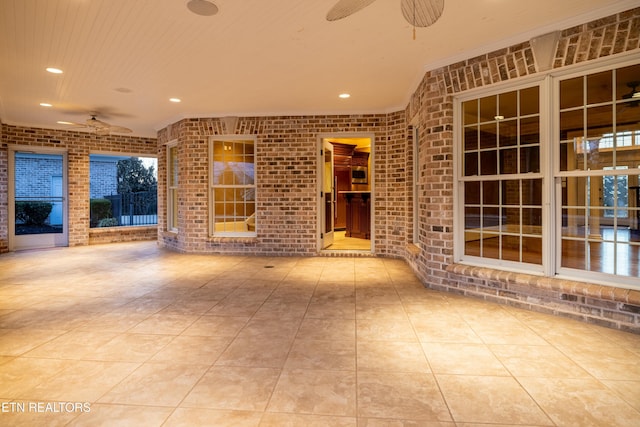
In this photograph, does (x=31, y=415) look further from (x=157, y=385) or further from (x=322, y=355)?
(x=322, y=355)

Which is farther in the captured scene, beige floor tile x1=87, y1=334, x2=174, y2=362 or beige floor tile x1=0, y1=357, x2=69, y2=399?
beige floor tile x1=87, y1=334, x2=174, y2=362

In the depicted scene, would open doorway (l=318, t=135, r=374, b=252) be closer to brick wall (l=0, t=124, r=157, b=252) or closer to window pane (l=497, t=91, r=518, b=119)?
window pane (l=497, t=91, r=518, b=119)

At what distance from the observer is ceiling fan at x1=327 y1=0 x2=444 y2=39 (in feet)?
6.91

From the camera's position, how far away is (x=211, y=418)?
170 centimetres

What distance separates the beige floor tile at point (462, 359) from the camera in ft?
7.14

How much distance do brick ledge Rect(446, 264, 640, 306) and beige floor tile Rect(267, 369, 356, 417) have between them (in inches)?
85.0

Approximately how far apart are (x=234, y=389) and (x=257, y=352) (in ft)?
1.55

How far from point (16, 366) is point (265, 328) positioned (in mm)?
1586

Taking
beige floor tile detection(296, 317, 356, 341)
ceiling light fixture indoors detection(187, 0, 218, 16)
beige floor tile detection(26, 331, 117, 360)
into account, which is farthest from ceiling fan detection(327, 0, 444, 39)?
beige floor tile detection(26, 331, 117, 360)

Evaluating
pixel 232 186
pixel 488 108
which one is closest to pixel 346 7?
pixel 488 108

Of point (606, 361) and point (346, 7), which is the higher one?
point (346, 7)

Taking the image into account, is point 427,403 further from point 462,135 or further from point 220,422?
point 462,135

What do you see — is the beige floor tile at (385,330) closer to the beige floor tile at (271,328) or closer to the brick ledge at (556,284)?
the beige floor tile at (271,328)

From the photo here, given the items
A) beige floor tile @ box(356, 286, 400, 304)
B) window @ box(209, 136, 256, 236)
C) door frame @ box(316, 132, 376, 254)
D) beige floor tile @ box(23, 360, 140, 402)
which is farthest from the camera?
window @ box(209, 136, 256, 236)
